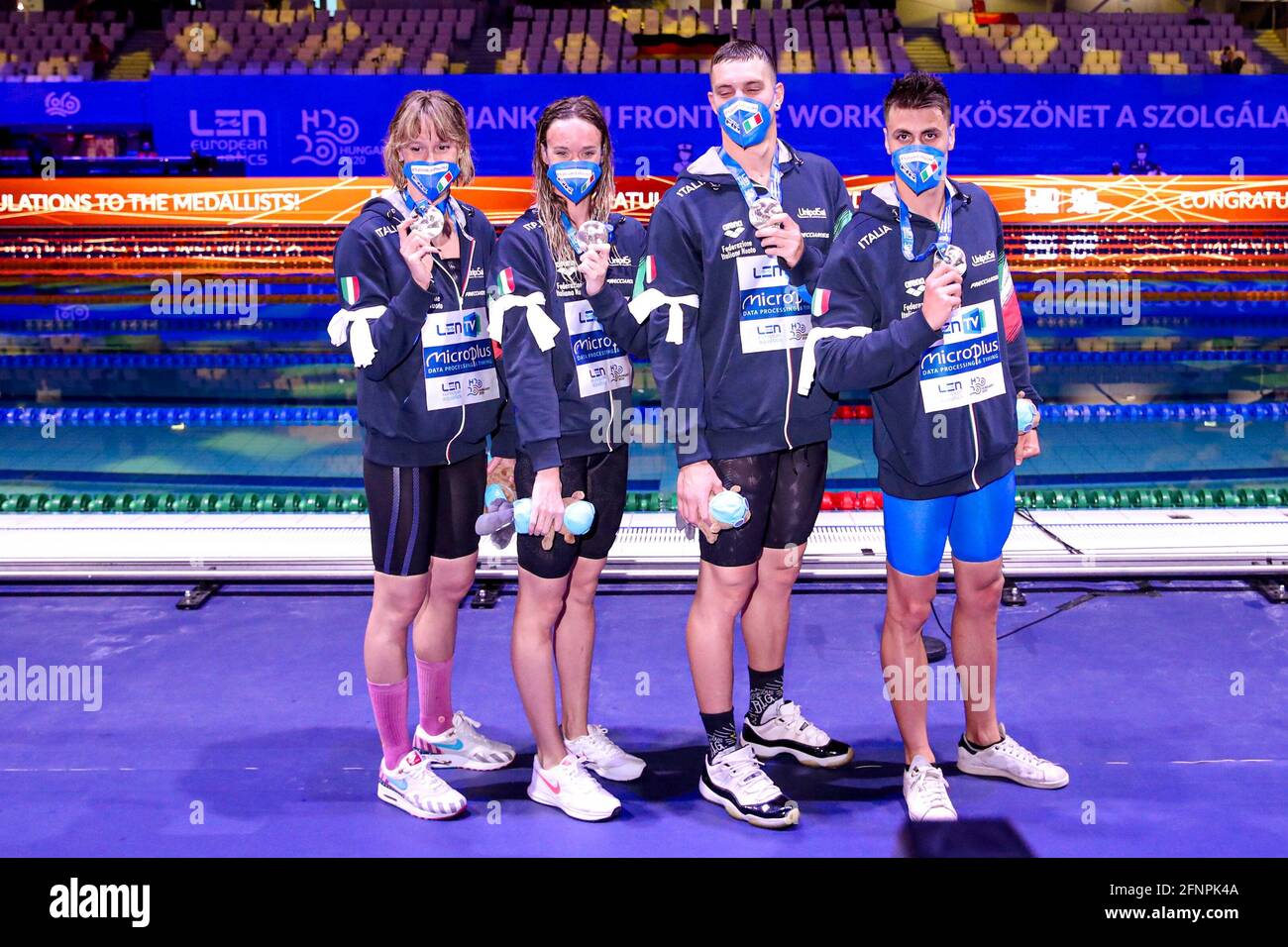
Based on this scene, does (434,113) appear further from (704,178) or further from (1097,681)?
(1097,681)

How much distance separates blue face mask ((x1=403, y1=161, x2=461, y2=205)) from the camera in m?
2.53

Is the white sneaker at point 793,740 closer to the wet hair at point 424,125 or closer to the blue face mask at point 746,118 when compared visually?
the blue face mask at point 746,118

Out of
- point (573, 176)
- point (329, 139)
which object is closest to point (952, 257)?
point (573, 176)

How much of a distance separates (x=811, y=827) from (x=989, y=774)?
447 millimetres

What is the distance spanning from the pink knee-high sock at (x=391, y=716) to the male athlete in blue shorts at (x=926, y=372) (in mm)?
1002

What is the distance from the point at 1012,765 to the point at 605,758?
0.85 meters

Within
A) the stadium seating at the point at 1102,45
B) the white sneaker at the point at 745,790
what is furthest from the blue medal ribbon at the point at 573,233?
the stadium seating at the point at 1102,45

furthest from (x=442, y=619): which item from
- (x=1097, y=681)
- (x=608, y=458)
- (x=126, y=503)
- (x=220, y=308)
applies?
(x=220, y=308)

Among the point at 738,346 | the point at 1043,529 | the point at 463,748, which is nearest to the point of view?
the point at 738,346

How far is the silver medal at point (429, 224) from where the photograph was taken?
2436 millimetres

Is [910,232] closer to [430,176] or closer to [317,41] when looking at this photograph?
[430,176]

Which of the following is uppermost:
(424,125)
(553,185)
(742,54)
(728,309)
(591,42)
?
(591,42)

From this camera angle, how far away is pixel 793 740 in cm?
291

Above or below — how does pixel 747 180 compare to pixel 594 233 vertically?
above
